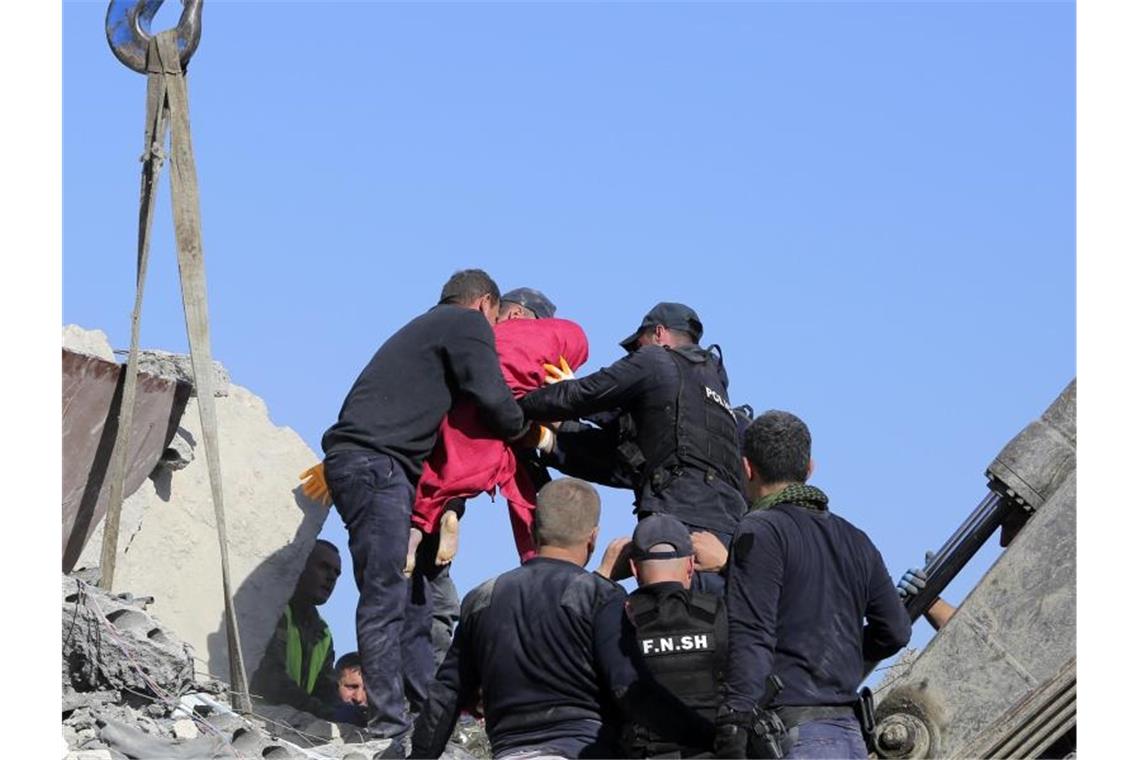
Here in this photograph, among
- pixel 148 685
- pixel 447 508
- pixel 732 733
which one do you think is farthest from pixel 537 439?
pixel 732 733

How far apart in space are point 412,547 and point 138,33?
9.45 feet

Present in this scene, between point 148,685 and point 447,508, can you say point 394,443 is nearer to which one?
point 447,508

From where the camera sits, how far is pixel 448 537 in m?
8.70

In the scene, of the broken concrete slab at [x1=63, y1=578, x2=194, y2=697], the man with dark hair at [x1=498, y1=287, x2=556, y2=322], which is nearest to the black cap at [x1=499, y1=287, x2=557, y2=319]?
the man with dark hair at [x1=498, y1=287, x2=556, y2=322]

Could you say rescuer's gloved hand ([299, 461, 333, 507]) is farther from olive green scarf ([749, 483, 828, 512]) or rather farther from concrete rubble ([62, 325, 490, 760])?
olive green scarf ([749, 483, 828, 512])

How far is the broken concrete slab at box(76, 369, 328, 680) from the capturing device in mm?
10281

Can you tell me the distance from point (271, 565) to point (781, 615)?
16.3 feet

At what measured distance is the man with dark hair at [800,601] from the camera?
20.1 feet

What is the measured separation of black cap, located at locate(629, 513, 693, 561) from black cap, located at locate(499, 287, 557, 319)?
3.29 meters

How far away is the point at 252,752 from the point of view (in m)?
8.03

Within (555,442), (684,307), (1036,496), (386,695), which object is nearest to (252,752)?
(386,695)

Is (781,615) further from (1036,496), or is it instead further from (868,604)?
(1036,496)

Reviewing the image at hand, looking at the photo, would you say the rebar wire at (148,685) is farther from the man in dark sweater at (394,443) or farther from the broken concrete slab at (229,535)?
the broken concrete slab at (229,535)

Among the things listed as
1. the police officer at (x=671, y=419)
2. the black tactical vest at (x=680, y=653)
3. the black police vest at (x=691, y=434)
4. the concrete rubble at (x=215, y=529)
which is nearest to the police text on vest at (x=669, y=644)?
the black tactical vest at (x=680, y=653)
